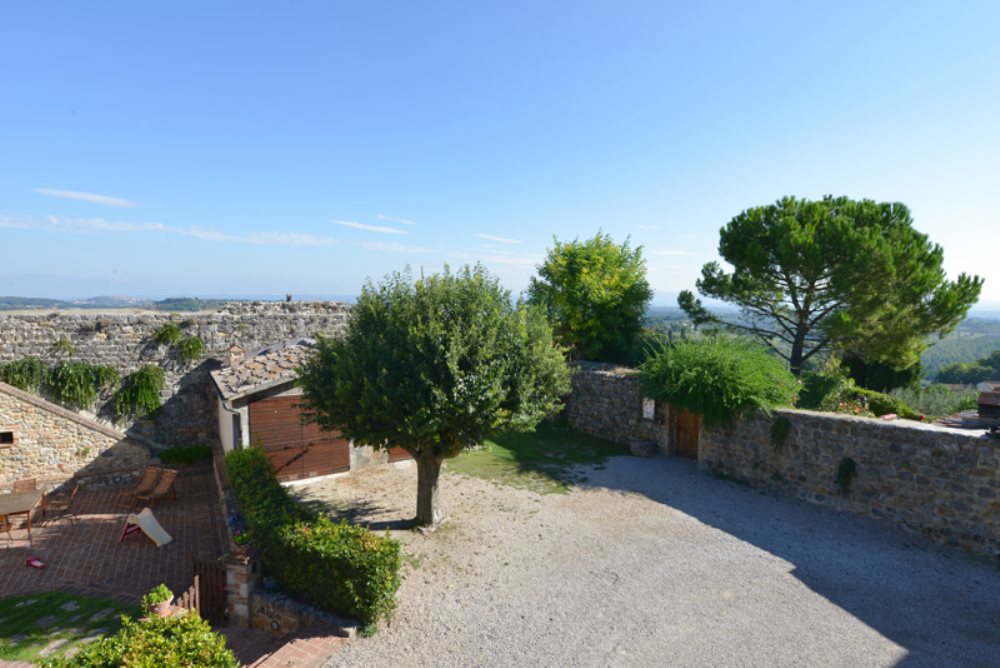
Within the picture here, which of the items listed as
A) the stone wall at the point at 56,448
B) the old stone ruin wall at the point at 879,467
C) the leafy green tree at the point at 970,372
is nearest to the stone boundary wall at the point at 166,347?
the stone wall at the point at 56,448

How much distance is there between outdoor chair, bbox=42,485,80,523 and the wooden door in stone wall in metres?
17.3

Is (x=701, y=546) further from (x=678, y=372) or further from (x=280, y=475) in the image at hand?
(x=280, y=475)

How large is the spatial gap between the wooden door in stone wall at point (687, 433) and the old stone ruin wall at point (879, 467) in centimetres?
79

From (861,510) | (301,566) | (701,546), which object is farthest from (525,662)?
(861,510)

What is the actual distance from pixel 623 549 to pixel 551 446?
7.53m

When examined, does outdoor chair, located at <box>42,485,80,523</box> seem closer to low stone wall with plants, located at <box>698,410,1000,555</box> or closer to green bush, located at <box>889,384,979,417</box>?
low stone wall with plants, located at <box>698,410,1000,555</box>

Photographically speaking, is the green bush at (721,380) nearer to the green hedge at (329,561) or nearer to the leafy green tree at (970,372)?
the green hedge at (329,561)

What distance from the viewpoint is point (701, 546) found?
33.9 ft

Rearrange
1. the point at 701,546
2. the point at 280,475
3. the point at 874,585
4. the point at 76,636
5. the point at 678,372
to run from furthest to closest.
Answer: the point at 678,372 → the point at 280,475 → the point at 701,546 → the point at 874,585 → the point at 76,636

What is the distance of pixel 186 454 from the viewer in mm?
17219

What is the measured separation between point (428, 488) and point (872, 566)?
341 inches

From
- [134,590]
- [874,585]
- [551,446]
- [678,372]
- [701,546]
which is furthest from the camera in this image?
[551,446]

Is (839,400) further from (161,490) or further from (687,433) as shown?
(161,490)

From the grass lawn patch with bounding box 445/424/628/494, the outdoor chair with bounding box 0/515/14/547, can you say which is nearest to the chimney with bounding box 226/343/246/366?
the outdoor chair with bounding box 0/515/14/547
